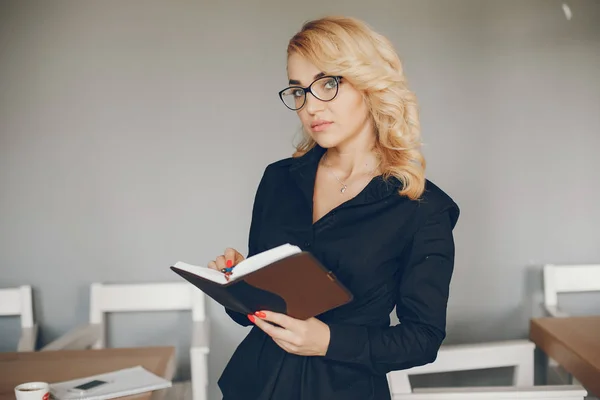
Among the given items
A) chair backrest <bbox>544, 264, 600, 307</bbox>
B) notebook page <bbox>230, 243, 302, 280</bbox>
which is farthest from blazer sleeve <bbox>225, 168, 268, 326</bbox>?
chair backrest <bbox>544, 264, 600, 307</bbox>

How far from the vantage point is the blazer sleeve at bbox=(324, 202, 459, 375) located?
1225 mm

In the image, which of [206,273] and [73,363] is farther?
[73,363]

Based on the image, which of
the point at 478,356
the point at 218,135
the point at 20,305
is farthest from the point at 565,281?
the point at 20,305

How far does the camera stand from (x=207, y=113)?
2.57 metres

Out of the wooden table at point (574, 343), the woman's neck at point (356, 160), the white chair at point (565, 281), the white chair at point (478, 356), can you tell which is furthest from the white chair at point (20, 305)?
the white chair at point (565, 281)

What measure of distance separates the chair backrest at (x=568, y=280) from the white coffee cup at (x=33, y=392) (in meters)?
1.94

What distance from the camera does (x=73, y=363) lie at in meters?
1.88

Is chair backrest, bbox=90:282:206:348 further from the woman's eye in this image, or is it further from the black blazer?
the woman's eye

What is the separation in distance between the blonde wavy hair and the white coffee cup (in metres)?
0.91

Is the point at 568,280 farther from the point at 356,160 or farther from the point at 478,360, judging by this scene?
→ the point at 356,160

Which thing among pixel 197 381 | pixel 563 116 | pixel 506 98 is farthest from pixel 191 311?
pixel 563 116

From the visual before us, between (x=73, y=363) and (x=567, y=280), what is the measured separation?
6.22 feet

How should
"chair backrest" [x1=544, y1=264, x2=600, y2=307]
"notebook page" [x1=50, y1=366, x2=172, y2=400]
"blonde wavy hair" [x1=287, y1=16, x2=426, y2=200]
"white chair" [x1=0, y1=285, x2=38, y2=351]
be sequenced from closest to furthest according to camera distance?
"blonde wavy hair" [x1=287, y1=16, x2=426, y2=200]
"notebook page" [x1=50, y1=366, x2=172, y2=400]
"white chair" [x1=0, y1=285, x2=38, y2=351]
"chair backrest" [x1=544, y1=264, x2=600, y2=307]

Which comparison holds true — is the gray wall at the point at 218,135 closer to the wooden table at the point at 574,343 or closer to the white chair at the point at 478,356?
the wooden table at the point at 574,343
